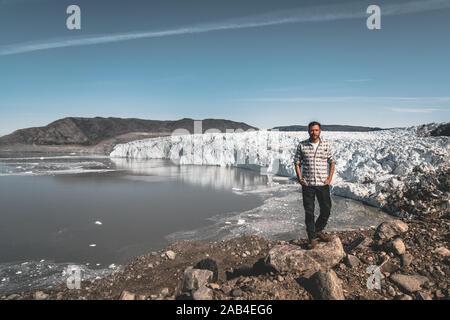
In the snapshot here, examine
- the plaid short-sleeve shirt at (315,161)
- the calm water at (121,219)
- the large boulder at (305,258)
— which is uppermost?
the plaid short-sleeve shirt at (315,161)

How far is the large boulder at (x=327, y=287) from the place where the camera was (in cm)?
292

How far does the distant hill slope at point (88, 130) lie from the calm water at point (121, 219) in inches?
1334

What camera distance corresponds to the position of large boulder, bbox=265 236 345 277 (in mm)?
3520

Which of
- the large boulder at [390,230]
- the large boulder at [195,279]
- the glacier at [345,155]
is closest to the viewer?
the large boulder at [195,279]

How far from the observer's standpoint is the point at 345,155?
12891mm

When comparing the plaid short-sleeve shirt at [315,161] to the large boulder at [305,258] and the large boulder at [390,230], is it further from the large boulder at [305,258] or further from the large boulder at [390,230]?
the large boulder at [390,230]

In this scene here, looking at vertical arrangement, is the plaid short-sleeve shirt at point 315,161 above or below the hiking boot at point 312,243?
above

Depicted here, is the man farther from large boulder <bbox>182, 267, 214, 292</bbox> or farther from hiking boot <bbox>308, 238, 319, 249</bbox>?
large boulder <bbox>182, 267, 214, 292</bbox>

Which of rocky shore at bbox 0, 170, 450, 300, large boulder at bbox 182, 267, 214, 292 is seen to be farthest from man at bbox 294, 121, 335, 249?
large boulder at bbox 182, 267, 214, 292

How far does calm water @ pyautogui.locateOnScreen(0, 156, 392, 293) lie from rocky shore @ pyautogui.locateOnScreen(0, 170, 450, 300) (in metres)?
0.85

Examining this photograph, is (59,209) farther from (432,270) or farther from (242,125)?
(242,125)

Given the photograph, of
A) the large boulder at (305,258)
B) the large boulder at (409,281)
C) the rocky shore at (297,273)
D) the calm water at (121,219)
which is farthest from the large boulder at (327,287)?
the calm water at (121,219)
